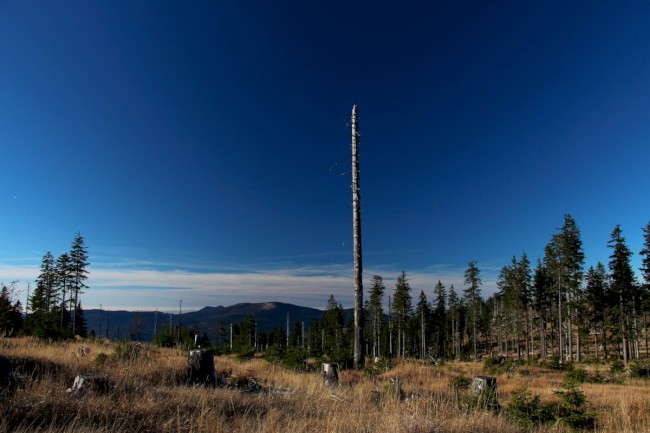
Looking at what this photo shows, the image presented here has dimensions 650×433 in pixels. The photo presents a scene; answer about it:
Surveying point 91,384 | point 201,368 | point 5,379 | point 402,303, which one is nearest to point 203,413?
point 91,384

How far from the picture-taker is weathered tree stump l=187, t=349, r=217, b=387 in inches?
326

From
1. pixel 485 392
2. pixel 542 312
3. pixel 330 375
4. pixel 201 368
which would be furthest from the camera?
pixel 542 312

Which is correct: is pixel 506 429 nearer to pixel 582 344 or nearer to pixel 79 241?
pixel 79 241

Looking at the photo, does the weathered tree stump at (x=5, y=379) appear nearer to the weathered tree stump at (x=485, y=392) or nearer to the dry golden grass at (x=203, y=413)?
the dry golden grass at (x=203, y=413)

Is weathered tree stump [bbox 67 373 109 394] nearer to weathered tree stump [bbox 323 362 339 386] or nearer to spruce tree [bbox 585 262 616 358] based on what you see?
weathered tree stump [bbox 323 362 339 386]

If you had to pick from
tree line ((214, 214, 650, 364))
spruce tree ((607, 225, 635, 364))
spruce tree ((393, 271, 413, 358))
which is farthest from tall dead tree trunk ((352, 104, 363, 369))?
spruce tree ((393, 271, 413, 358))

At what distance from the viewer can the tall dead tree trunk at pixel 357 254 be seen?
12.2m

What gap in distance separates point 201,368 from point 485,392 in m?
6.49

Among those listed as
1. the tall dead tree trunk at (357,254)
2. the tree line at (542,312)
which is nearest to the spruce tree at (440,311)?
the tree line at (542,312)

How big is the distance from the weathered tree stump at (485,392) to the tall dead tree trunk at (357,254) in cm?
504

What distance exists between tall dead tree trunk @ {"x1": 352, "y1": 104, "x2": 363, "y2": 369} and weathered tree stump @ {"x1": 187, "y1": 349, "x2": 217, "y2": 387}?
16.6 feet

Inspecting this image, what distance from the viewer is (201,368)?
8469 millimetres

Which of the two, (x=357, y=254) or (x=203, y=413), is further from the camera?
(x=357, y=254)

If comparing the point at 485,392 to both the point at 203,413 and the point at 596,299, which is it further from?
the point at 596,299
